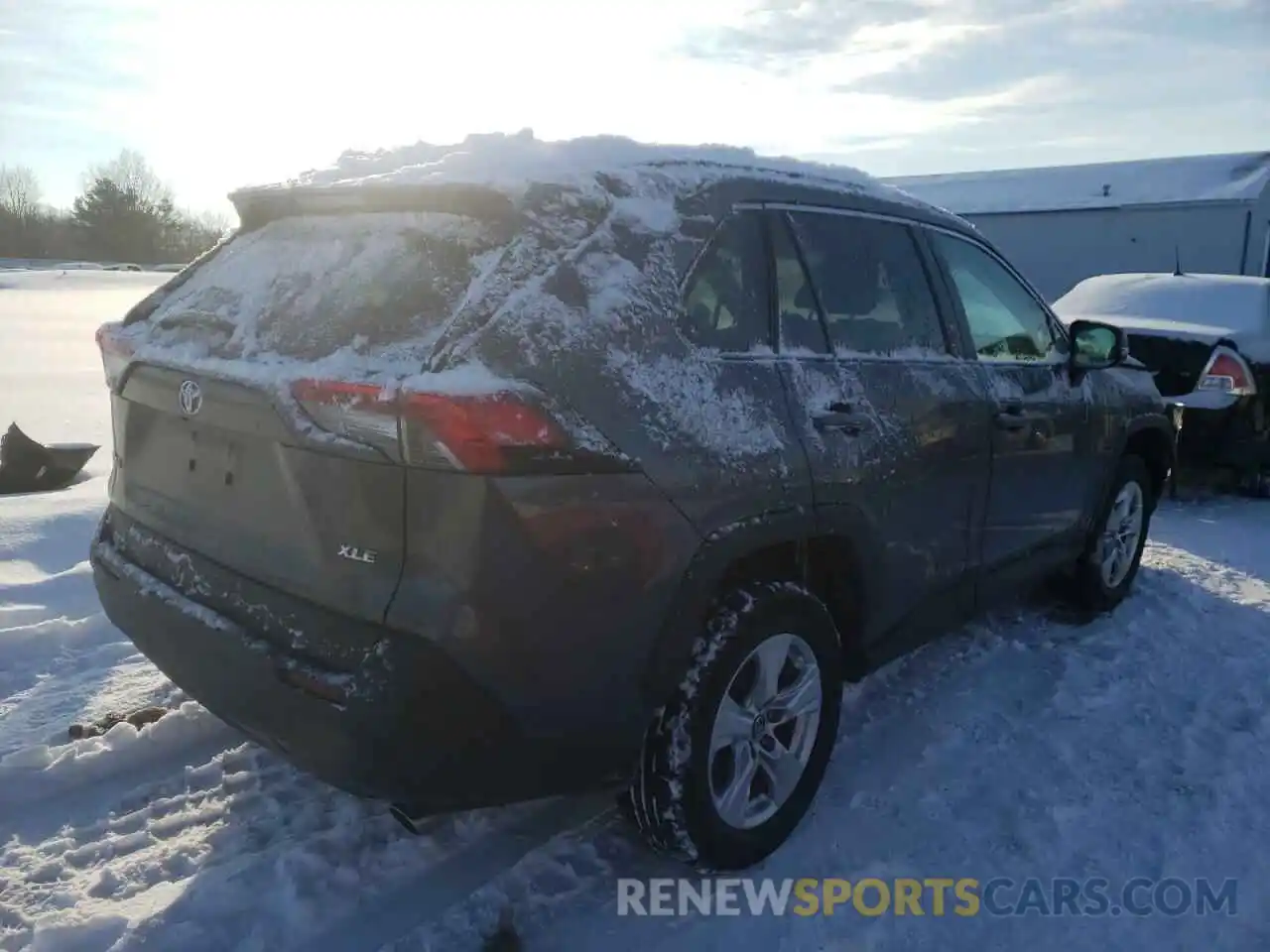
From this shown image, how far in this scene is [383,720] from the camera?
2047 millimetres

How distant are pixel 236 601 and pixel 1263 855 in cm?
297

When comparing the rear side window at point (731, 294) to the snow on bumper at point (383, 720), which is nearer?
the snow on bumper at point (383, 720)

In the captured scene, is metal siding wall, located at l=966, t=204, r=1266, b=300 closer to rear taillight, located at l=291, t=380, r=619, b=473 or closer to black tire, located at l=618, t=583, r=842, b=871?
black tire, located at l=618, t=583, r=842, b=871

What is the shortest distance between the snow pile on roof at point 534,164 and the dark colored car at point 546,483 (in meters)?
0.03

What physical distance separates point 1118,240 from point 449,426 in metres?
26.9

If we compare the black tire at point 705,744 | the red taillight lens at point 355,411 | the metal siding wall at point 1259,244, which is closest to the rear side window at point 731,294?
the black tire at point 705,744

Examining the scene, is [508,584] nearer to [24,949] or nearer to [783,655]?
[783,655]

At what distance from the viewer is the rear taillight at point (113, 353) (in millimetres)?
2779

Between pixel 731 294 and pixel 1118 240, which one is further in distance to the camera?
pixel 1118 240

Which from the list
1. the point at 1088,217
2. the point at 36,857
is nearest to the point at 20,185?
the point at 1088,217

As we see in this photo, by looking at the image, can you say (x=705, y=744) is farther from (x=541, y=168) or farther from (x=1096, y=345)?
(x=1096, y=345)

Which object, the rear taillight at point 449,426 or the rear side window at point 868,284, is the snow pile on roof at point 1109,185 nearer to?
the rear side window at point 868,284

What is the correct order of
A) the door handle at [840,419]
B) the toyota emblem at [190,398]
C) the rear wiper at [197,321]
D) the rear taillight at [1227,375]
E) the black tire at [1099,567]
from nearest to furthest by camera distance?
1. the toyota emblem at [190,398]
2. the rear wiper at [197,321]
3. the door handle at [840,419]
4. the black tire at [1099,567]
5. the rear taillight at [1227,375]

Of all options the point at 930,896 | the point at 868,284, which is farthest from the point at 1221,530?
the point at 930,896
